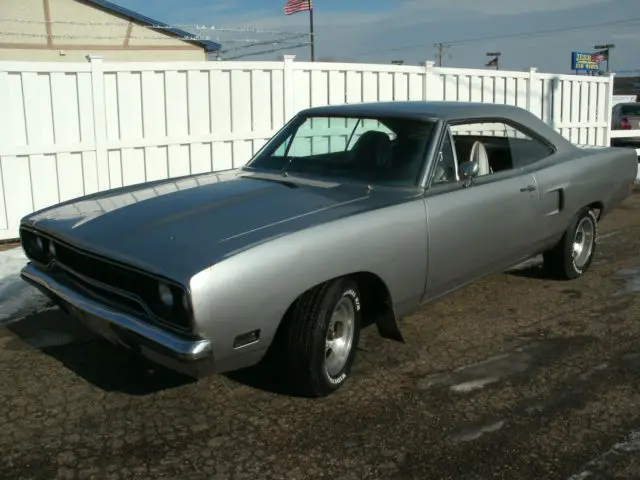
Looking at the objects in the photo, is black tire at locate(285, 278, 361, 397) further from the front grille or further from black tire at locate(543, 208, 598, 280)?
black tire at locate(543, 208, 598, 280)

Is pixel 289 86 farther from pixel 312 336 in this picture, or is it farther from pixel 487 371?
pixel 312 336

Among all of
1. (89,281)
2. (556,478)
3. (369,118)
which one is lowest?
(556,478)

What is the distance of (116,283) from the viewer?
3.35m

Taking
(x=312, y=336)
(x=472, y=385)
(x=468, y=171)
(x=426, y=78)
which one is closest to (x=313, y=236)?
(x=312, y=336)

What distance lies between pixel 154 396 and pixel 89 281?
2.38ft

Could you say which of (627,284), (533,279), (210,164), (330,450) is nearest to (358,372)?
(330,450)

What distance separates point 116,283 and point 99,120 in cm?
485

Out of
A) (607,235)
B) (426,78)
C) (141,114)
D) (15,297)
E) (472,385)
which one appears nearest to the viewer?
(472,385)

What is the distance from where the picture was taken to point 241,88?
28.3 ft

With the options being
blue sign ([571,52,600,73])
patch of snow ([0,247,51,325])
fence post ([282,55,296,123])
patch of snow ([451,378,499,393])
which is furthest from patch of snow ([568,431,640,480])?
blue sign ([571,52,600,73])

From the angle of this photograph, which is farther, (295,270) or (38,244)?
(38,244)

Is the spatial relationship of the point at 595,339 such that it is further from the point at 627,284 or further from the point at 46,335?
the point at 46,335

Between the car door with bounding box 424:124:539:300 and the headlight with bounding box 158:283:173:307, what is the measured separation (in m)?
1.66

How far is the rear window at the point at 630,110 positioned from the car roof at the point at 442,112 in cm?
1519
